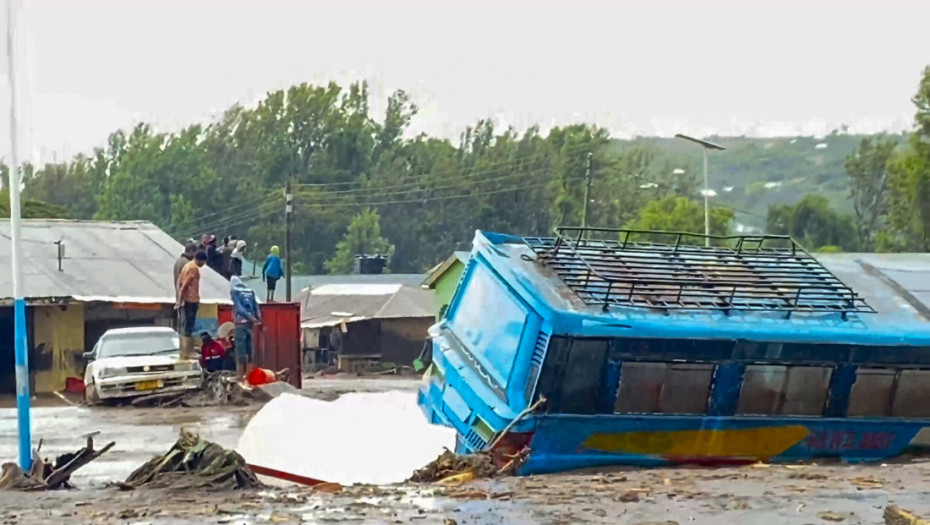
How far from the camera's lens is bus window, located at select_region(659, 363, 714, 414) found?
13.0 m

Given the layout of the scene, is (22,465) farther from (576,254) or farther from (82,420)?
(82,420)

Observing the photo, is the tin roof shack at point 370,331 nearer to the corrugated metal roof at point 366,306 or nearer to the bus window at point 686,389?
the corrugated metal roof at point 366,306

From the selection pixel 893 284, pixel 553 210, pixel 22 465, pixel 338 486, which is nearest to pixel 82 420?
pixel 22 465

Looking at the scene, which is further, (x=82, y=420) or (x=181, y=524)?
(x=82, y=420)

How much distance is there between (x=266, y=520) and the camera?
28.3 ft

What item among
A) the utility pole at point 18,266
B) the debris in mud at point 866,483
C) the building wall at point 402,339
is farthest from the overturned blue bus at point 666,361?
the building wall at point 402,339

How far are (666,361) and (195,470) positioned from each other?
183 inches

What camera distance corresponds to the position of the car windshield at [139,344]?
22875mm

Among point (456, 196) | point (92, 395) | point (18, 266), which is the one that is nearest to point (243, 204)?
point (456, 196)

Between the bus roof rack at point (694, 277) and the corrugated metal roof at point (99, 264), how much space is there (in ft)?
58.3

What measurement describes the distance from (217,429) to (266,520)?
8990mm

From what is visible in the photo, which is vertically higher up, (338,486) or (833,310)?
(833,310)

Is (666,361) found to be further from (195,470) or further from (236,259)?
(236,259)

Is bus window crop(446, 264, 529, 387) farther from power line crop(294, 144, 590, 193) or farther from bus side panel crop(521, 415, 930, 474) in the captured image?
power line crop(294, 144, 590, 193)
